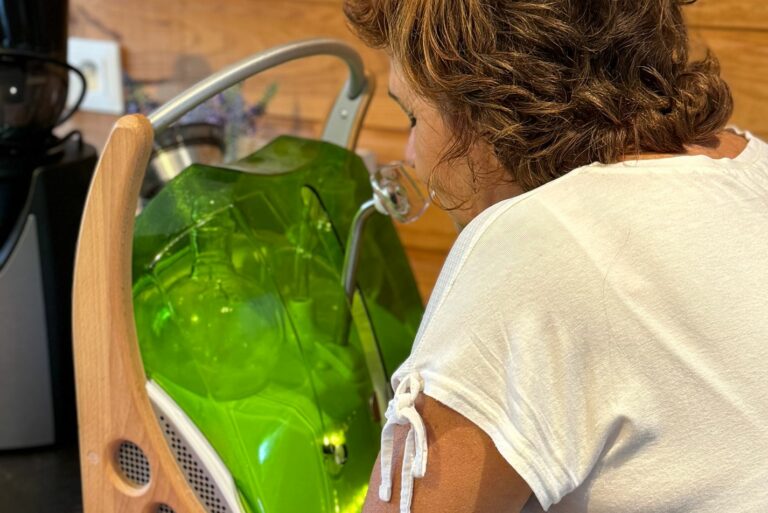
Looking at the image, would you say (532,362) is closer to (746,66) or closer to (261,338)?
(261,338)

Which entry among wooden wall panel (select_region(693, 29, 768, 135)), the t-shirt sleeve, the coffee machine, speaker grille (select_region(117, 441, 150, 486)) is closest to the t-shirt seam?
the t-shirt sleeve

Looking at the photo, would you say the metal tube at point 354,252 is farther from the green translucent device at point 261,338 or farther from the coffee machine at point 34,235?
the coffee machine at point 34,235

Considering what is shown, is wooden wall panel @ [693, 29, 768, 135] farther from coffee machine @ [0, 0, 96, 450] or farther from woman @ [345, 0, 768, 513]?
coffee machine @ [0, 0, 96, 450]

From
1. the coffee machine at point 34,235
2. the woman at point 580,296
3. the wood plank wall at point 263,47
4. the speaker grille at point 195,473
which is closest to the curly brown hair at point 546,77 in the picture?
the woman at point 580,296

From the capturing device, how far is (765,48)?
109 cm

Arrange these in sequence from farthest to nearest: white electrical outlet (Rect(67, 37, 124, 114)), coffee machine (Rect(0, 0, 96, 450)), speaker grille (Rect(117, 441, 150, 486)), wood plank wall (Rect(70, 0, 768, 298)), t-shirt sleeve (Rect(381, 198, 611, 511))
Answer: white electrical outlet (Rect(67, 37, 124, 114)) → wood plank wall (Rect(70, 0, 768, 298)) → coffee machine (Rect(0, 0, 96, 450)) → speaker grille (Rect(117, 441, 150, 486)) → t-shirt sleeve (Rect(381, 198, 611, 511))

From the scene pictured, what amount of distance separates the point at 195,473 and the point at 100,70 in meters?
0.89

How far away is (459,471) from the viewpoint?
0.54m

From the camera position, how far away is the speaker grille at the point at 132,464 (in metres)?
0.69

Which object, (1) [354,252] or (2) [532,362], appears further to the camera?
(1) [354,252]

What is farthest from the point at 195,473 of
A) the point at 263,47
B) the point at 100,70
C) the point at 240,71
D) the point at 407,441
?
the point at 100,70

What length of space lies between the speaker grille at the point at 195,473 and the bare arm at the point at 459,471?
0.21 m

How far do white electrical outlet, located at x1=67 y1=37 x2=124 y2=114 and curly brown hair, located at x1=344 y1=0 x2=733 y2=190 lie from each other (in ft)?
2.80

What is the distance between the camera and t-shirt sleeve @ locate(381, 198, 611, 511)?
20.4 inches
